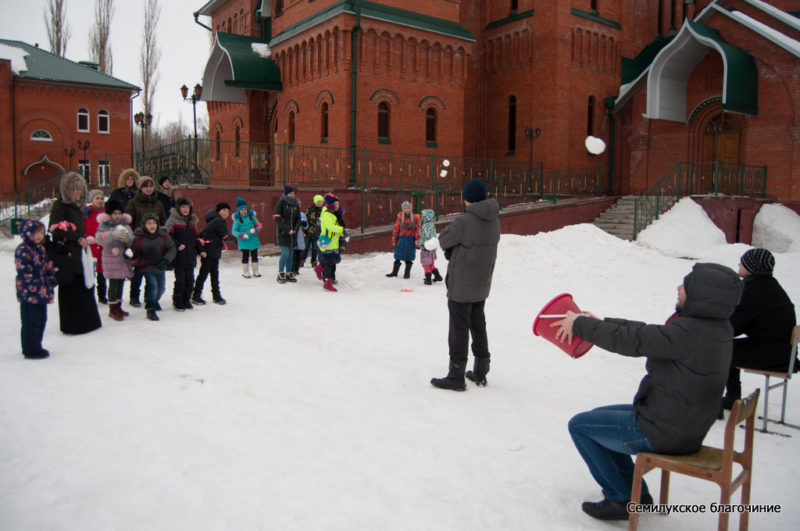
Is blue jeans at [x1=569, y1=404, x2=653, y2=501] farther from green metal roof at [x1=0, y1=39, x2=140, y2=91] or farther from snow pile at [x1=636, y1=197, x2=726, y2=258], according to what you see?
green metal roof at [x1=0, y1=39, x2=140, y2=91]

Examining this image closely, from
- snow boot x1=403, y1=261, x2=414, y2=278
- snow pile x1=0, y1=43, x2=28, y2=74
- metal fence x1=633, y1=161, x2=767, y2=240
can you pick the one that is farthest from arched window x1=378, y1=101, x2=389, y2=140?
snow pile x1=0, y1=43, x2=28, y2=74

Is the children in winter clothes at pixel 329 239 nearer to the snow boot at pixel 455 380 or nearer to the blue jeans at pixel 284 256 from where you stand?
the blue jeans at pixel 284 256

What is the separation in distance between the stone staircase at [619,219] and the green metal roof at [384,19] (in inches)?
303

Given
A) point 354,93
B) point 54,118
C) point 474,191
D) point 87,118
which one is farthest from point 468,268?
point 87,118

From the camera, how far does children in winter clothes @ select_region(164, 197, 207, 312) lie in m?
8.37

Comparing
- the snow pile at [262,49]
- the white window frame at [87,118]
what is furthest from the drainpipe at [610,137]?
the white window frame at [87,118]

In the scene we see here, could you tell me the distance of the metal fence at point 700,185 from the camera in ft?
55.4

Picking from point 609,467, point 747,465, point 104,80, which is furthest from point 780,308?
point 104,80

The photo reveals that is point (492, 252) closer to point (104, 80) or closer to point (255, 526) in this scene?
point (255, 526)

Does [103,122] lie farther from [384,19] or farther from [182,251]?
[182,251]

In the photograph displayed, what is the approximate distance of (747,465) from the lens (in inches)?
124

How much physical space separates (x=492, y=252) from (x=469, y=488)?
8.02 feet

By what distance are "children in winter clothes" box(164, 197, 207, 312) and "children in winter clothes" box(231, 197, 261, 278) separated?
2.52m

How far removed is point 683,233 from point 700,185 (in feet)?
14.4
